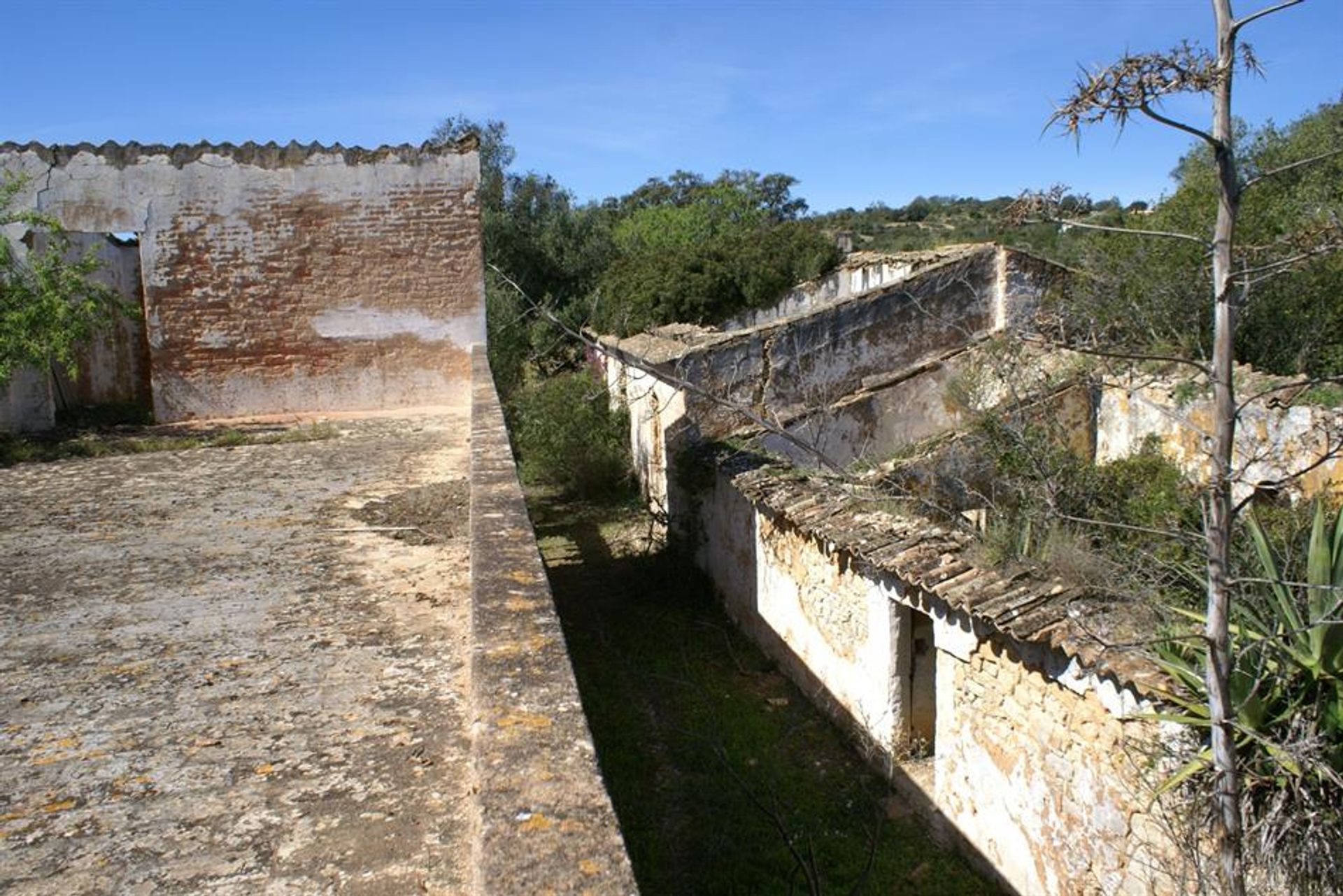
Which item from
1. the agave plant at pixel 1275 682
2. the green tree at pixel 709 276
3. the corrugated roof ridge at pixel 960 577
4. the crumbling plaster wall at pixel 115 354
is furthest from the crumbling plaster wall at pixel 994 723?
the green tree at pixel 709 276

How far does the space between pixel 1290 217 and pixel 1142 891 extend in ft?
42.6

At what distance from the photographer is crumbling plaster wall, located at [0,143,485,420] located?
1159 cm

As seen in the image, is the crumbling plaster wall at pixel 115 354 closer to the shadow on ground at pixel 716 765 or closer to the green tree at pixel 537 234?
the shadow on ground at pixel 716 765

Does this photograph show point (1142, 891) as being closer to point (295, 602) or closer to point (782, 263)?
point (295, 602)

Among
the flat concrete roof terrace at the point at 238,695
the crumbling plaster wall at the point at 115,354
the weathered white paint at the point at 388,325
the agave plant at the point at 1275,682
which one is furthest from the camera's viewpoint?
the crumbling plaster wall at the point at 115,354

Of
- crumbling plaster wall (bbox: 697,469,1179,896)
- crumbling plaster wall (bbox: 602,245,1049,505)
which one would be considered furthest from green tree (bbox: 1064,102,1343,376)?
crumbling plaster wall (bbox: 697,469,1179,896)

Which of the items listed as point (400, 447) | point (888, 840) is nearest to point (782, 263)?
point (400, 447)

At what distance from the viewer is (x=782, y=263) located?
27.4m

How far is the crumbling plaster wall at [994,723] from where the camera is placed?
505 cm

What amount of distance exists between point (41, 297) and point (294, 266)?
8.34 feet

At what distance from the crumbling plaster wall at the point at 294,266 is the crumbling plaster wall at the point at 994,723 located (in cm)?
513

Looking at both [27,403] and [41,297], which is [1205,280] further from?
[27,403]

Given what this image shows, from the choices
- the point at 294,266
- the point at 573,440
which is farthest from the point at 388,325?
the point at 573,440

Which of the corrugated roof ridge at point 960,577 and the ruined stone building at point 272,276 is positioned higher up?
the ruined stone building at point 272,276
